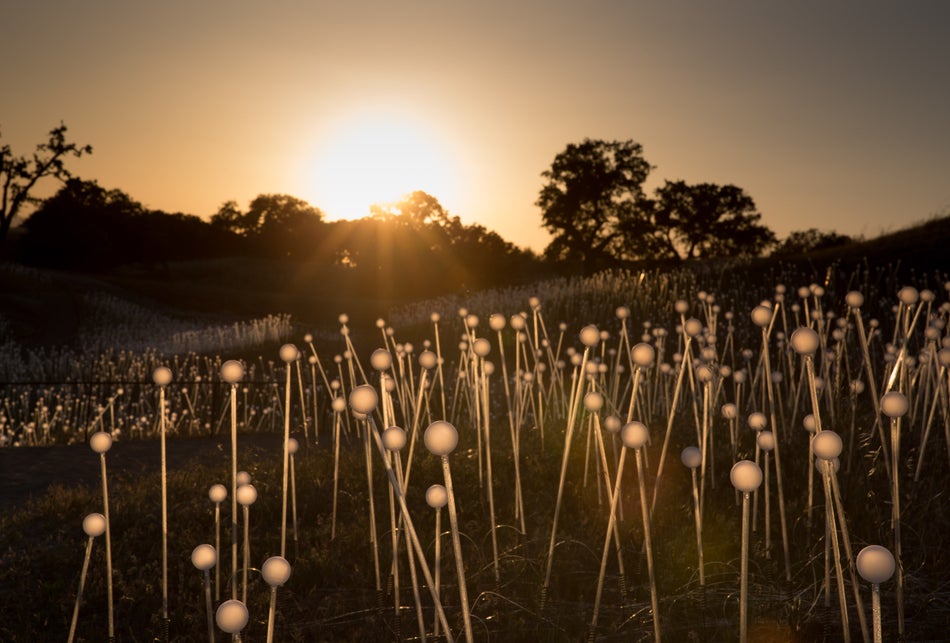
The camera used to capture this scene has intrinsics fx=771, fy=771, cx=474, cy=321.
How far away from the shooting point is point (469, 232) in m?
61.2

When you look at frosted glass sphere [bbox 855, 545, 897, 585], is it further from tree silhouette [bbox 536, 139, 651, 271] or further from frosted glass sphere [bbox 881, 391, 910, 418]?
tree silhouette [bbox 536, 139, 651, 271]

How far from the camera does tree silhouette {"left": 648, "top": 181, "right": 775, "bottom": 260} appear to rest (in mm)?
59188

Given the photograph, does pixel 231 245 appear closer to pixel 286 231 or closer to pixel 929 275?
pixel 286 231

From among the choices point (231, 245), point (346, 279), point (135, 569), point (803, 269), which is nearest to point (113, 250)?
point (346, 279)

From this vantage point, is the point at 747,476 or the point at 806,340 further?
the point at 806,340

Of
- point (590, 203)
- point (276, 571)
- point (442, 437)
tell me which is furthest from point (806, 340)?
point (590, 203)

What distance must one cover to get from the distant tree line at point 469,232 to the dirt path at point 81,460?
4045cm

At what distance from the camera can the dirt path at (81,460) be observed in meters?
8.41

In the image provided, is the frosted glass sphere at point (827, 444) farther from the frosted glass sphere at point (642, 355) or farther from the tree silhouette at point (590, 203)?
the tree silhouette at point (590, 203)

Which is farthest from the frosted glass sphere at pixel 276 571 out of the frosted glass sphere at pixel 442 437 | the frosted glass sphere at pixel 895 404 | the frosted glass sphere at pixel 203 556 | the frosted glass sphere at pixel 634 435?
the frosted glass sphere at pixel 895 404

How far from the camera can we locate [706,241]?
61.3 metres

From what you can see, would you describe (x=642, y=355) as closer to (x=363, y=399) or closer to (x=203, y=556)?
(x=363, y=399)

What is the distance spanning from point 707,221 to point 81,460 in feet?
184

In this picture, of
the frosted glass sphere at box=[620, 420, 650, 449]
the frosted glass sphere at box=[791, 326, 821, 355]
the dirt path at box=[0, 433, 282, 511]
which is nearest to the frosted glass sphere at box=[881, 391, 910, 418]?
the frosted glass sphere at box=[791, 326, 821, 355]
